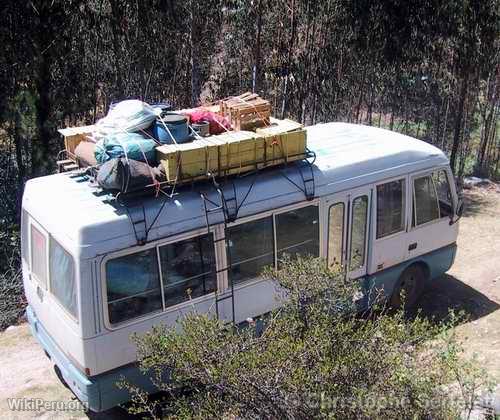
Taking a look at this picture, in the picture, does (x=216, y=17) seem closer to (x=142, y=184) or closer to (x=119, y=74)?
(x=119, y=74)

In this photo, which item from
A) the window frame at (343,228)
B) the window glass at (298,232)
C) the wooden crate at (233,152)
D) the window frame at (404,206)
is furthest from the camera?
the window frame at (404,206)

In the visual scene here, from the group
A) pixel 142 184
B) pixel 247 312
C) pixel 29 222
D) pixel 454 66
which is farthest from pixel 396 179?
pixel 454 66

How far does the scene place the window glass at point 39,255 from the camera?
5723 mm

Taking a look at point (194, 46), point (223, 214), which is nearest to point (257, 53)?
point (194, 46)

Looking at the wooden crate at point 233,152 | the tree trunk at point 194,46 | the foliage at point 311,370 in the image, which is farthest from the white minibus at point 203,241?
the tree trunk at point 194,46

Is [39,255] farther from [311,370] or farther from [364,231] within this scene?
[364,231]

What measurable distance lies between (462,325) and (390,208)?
186cm

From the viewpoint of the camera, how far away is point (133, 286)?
539 cm

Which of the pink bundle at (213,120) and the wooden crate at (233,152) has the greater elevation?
the pink bundle at (213,120)

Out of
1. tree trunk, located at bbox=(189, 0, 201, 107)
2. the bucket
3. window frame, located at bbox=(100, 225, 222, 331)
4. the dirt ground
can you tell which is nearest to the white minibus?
window frame, located at bbox=(100, 225, 222, 331)

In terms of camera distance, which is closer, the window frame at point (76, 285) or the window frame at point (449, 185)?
the window frame at point (76, 285)

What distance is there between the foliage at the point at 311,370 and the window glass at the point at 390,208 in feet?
9.44

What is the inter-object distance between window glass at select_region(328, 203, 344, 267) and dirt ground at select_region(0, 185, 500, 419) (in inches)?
66.1

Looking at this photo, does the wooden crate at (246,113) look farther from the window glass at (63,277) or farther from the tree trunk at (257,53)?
the tree trunk at (257,53)
